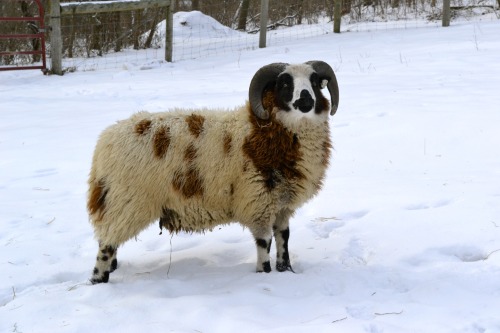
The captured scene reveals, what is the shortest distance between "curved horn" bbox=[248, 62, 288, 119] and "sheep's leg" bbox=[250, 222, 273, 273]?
2.88 feet

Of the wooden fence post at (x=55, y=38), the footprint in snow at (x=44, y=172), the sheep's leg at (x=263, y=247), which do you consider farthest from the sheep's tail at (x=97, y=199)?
the wooden fence post at (x=55, y=38)

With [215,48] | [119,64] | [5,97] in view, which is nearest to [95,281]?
[5,97]

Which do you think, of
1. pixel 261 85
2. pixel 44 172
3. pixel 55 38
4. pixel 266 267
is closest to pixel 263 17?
pixel 55 38

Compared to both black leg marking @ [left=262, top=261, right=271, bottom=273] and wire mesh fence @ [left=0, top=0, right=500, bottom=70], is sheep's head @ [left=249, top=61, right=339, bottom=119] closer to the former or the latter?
black leg marking @ [left=262, top=261, right=271, bottom=273]

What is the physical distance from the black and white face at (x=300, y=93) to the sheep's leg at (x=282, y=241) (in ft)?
2.67

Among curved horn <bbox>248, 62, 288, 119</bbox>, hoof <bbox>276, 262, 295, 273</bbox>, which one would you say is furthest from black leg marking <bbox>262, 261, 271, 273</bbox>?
curved horn <bbox>248, 62, 288, 119</bbox>

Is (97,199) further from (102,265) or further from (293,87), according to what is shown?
(293,87)

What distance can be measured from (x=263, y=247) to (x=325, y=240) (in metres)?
0.76

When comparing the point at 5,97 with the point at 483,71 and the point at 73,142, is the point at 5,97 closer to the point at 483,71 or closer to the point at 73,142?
the point at 73,142

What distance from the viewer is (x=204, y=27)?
20016 millimetres

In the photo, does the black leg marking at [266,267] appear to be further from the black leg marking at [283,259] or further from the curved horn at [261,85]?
the curved horn at [261,85]

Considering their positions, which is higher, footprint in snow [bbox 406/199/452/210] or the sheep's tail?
the sheep's tail

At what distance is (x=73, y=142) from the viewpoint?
26.8ft

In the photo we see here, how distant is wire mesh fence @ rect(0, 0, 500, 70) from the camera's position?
16375 millimetres
